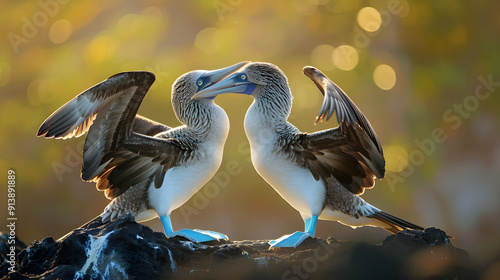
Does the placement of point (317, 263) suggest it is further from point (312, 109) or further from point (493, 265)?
point (312, 109)

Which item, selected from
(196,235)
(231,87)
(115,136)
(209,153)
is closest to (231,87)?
(231,87)

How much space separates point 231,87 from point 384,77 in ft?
18.9

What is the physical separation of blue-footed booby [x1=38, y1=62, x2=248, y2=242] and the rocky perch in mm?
650

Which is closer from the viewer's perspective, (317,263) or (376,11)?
(317,263)

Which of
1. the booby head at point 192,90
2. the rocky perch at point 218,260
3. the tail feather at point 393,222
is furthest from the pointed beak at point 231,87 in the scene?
the tail feather at point 393,222

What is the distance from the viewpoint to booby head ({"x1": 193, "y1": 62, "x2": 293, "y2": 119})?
18.2 feet

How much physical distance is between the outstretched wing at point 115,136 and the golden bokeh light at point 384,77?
611 cm

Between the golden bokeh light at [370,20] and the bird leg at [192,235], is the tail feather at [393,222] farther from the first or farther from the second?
the golden bokeh light at [370,20]

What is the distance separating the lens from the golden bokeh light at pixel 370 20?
10266mm

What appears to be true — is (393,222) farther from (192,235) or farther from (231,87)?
(231,87)

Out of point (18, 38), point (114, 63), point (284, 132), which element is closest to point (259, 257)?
point (284, 132)

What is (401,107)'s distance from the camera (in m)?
11.1

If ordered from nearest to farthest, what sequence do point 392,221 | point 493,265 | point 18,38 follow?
1. point 493,265
2. point 392,221
3. point 18,38

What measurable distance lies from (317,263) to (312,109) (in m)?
6.22
